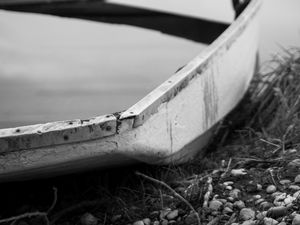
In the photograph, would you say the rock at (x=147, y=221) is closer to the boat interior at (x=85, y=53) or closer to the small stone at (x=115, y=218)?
the small stone at (x=115, y=218)

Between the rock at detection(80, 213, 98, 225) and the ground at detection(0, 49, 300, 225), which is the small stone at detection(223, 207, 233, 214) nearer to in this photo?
the ground at detection(0, 49, 300, 225)

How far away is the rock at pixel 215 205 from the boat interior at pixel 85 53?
2.87ft

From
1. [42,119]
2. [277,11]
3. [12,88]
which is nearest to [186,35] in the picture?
[277,11]

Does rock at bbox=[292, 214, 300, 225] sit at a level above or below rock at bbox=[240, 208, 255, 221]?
above

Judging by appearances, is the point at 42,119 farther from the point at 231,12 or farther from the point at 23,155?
the point at 231,12

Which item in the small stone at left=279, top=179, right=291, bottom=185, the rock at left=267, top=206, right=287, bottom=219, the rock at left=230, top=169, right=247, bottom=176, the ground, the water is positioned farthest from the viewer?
the water

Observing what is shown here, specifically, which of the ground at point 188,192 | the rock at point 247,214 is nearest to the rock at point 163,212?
the ground at point 188,192

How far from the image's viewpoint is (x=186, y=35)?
168 inches

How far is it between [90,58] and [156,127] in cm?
181

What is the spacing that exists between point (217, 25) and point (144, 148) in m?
2.48

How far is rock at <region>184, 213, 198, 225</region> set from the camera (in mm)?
1863

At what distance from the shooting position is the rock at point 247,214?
183 cm

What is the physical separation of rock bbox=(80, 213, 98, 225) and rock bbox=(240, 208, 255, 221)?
1.56ft

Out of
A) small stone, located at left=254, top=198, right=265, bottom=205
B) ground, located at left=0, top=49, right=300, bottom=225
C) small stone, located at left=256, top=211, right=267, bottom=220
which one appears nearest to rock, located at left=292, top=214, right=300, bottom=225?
ground, located at left=0, top=49, right=300, bottom=225
